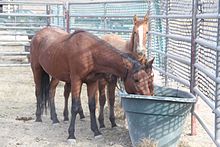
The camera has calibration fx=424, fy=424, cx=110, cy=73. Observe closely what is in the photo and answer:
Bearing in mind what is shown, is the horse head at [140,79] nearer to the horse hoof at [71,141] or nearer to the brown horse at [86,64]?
the brown horse at [86,64]

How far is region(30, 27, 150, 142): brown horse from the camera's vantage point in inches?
195

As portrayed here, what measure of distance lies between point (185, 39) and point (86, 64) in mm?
1350

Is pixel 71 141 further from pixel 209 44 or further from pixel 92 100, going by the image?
pixel 209 44

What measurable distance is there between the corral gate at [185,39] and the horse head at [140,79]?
598 millimetres

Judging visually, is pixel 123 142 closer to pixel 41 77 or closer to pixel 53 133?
pixel 53 133

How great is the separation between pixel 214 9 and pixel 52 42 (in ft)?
7.99

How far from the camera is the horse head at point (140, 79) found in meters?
4.86

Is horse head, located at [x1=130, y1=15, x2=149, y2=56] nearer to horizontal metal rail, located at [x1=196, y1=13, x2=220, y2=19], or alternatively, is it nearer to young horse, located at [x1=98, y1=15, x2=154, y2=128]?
young horse, located at [x1=98, y1=15, x2=154, y2=128]

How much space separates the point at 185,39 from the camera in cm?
556

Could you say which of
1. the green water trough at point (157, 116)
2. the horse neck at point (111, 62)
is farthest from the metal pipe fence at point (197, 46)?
the horse neck at point (111, 62)

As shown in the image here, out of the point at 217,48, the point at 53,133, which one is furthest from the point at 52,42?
the point at 217,48

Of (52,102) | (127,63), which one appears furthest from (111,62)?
(52,102)

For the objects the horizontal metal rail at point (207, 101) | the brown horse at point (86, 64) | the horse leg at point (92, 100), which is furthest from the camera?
the horse leg at point (92, 100)

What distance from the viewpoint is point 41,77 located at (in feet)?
21.9
